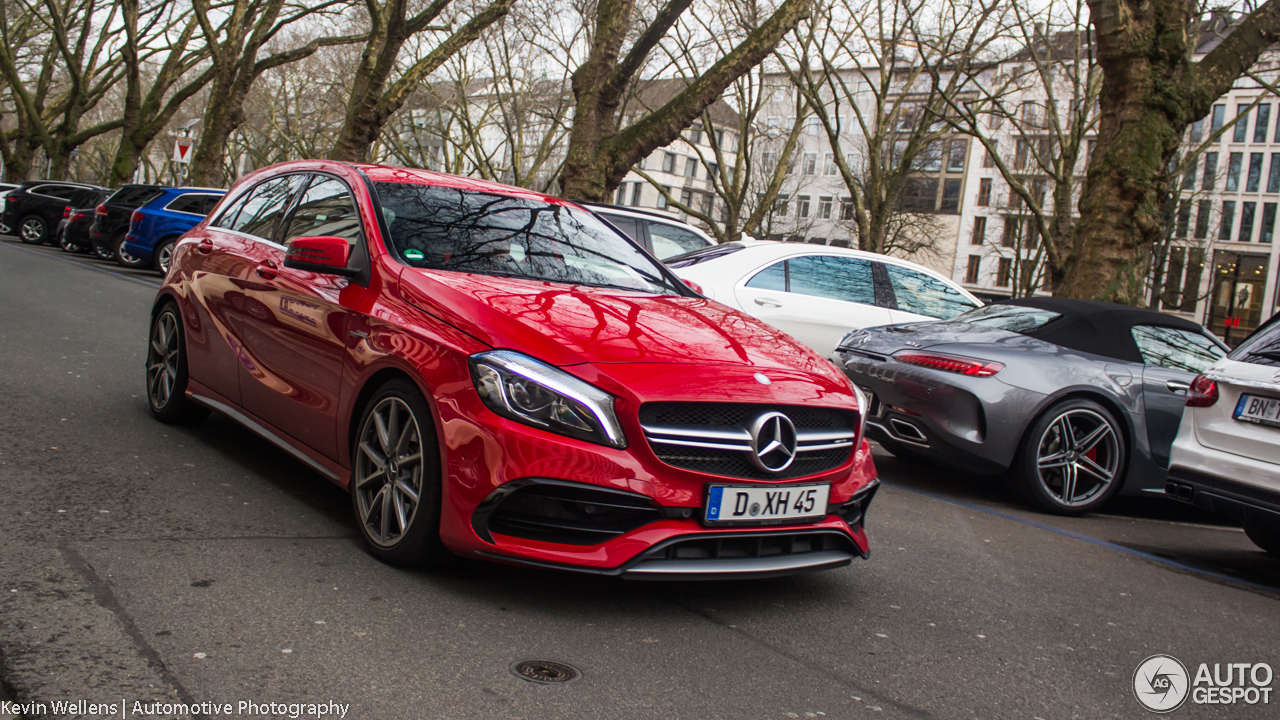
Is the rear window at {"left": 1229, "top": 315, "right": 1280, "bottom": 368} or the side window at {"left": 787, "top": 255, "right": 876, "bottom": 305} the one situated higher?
the side window at {"left": 787, "top": 255, "right": 876, "bottom": 305}

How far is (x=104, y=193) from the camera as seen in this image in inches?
1054

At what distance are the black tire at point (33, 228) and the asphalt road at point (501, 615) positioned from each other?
25007 millimetres

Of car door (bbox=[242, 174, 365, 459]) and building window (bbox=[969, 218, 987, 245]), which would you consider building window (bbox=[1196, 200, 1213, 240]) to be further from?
car door (bbox=[242, 174, 365, 459])

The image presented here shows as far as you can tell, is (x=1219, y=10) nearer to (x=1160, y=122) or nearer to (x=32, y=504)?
(x=1160, y=122)

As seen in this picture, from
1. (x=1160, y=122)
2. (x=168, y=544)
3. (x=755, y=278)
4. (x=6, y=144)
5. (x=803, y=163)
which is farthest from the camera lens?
(x=803, y=163)

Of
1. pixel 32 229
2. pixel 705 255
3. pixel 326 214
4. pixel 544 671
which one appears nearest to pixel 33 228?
pixel 32 229

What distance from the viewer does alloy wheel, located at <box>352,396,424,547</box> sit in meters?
3.79

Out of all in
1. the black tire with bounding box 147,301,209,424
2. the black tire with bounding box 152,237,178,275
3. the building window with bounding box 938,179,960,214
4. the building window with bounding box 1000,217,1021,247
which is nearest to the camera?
the black tire with bounding box 147,301,209,424

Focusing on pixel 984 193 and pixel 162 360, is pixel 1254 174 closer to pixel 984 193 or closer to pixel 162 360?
pixel 984 193

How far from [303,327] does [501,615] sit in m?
1.73

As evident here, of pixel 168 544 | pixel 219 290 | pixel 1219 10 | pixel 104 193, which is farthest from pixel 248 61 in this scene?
pixel 168 544

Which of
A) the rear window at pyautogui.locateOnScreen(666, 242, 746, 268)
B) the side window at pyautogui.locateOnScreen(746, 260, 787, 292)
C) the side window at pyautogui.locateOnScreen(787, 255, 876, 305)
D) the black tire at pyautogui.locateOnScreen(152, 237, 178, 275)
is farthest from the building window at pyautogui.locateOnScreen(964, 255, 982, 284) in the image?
the side window at pyautogui.locateOnScreen(746, 260, 787, 292)

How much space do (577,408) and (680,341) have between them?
0.63 meters

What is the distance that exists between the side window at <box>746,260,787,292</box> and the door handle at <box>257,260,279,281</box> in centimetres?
474
